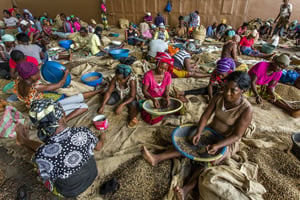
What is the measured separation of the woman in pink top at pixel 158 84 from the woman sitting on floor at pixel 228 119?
2.26 feet

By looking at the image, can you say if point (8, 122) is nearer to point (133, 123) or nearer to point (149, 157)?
point (133, 123)

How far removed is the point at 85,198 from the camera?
4.90 feet

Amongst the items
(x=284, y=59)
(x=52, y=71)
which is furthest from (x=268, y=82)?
(x=52, y=71)

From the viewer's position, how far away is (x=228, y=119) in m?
1.61

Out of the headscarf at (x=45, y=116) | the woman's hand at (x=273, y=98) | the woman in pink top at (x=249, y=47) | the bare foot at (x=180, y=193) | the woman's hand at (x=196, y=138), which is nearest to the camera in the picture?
the headscarf at (x=45, y=116)

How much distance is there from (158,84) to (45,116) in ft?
5.07

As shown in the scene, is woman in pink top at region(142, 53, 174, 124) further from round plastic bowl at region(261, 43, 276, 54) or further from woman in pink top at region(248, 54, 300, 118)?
round plastic bowl at region(261, 43, 276, 54)

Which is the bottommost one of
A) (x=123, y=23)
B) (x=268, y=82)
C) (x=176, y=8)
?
(x=268, y=82)

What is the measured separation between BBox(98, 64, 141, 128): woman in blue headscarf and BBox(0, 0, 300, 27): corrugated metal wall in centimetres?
717

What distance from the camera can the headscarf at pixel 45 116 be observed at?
118 cm

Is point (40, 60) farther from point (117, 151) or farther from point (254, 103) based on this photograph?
point (254, 103)

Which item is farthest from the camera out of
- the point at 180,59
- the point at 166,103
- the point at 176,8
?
the point at 176,8

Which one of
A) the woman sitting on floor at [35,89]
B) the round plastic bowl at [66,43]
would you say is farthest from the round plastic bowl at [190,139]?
the round plastic bowl at [66,43]

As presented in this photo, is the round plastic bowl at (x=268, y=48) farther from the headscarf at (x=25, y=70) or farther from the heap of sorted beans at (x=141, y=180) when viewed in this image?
the headscarf at (x=25, y=70)
